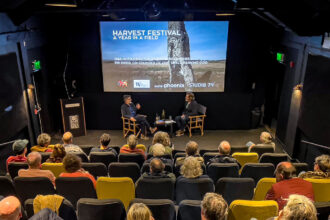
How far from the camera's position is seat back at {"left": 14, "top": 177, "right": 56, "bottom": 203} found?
11.6 ft

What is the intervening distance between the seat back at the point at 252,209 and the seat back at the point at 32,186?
2202mm

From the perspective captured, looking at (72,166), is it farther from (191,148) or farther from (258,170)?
(258,170)

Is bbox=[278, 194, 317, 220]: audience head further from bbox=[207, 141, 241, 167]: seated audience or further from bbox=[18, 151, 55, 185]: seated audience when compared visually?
bbox=[18, 151, 55, 185]: seated audience

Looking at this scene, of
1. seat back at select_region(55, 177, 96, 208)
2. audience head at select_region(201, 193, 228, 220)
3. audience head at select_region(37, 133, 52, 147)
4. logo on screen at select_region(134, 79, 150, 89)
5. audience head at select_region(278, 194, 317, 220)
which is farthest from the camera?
logo on screen at select_region(134, 79, 150, 89)

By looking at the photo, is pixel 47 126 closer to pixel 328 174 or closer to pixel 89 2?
pixel 89 2

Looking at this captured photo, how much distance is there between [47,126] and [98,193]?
4947mm

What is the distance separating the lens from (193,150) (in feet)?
14.9

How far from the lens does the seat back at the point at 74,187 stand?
352 cm

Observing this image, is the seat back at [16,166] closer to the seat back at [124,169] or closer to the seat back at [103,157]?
the seat back at [103,157]

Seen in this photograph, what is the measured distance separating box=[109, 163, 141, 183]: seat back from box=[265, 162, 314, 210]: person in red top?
1795 millimetres

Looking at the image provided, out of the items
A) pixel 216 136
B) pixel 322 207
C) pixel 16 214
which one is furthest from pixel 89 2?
pixel 322 207

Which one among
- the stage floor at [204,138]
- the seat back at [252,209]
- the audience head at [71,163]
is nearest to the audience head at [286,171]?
the seat back at [252,209]

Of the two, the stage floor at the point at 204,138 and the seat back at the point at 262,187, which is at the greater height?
the seat back at the point at 262,187

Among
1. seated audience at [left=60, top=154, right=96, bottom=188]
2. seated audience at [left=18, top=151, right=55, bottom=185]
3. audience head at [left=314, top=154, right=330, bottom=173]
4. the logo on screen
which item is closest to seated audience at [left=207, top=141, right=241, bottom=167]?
audience head at [left=314, top=154, right=330, bottom=173]
